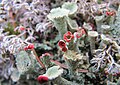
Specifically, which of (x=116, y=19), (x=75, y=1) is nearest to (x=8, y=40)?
(x=75, y=1)

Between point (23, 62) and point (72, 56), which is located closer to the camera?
point (72, 56)

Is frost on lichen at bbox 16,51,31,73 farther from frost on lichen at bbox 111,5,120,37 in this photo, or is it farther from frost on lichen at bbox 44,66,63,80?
frost on lichen at bbox 111,5,120,37

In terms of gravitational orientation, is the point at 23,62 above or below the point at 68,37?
below

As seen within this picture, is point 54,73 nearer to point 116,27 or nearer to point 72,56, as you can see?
point 72,56

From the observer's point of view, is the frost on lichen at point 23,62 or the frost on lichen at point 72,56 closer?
the frost on lichen at point 72,56

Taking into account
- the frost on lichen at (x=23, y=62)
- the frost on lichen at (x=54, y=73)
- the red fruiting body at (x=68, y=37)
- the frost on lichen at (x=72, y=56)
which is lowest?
the frost on lichen at (x=23, y=62)

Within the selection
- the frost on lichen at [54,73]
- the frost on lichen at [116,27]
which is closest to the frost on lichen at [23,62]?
the frost on lichen at [54,73]

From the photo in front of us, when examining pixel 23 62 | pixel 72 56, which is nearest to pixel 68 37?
pixel 72 56

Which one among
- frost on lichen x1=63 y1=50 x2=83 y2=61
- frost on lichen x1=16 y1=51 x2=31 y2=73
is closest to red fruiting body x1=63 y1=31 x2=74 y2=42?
frost on lichen x1=63 y1=50 x2=83 y2=61

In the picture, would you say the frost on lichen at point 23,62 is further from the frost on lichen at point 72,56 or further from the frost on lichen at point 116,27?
the frost on lichen at point 116,27
